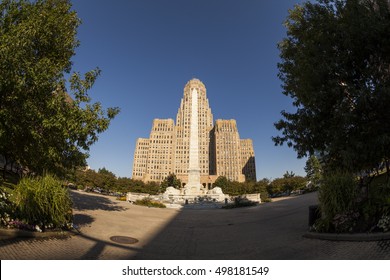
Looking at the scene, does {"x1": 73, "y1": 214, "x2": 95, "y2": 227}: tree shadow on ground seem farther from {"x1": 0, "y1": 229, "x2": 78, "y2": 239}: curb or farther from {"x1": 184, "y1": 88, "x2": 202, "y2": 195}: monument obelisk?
{"x1": 184, "y1": 88, "x2": 202, "y2": 195}: monument obelisk

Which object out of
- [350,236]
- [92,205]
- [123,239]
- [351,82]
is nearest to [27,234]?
[123,239]

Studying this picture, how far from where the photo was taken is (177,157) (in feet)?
520

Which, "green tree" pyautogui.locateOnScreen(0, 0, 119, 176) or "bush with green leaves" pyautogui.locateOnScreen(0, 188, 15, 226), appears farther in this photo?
"green tree" pyautogui.locateOnScreen(0, 0, 119, 176)

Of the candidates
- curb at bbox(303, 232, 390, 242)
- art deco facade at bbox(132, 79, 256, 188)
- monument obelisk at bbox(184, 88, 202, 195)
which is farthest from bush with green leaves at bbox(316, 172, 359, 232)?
art deco facade at bbox(132, 79, 256, 188)

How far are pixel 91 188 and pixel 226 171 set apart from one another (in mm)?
109504

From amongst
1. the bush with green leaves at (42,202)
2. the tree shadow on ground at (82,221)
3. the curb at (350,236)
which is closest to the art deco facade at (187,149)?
the tree shadow on ground at (82,221)

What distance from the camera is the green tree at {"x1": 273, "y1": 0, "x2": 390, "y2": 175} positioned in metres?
9.48

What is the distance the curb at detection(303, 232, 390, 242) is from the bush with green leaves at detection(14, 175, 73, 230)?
9.33 metres

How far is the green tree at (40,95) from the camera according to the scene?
→ 32.6 feet

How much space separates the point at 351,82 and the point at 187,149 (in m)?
150

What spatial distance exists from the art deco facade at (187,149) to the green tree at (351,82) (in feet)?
462

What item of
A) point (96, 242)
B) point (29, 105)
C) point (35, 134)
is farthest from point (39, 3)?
point (96, 242)

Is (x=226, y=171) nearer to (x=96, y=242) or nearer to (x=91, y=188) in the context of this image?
(x=91, y=188)

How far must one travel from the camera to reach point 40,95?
1092 centimetres
